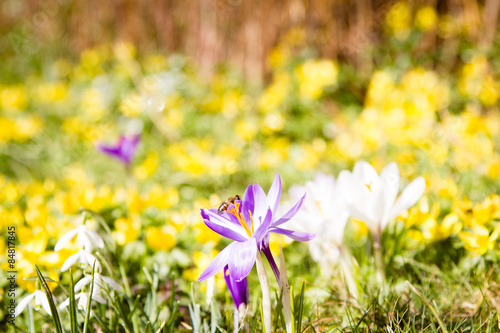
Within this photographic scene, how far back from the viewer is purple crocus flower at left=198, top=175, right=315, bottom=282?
0.69 metres

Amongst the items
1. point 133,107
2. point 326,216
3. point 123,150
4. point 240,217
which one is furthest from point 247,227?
point 133,107

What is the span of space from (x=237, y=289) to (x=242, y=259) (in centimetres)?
21

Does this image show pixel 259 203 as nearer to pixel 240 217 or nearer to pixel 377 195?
pixel 240 217

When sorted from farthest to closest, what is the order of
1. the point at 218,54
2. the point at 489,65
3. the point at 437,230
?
1. the point at 218,54
2. the point at 489,65
3. the point at 437,230

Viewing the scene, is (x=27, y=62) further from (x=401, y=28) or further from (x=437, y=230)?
(x=437, y=230)

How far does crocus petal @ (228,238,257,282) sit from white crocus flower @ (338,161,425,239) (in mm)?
327

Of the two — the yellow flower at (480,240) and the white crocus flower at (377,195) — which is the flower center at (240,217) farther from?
the yellow flower at (480,240)

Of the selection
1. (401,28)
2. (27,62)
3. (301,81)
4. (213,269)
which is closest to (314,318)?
(213,269)

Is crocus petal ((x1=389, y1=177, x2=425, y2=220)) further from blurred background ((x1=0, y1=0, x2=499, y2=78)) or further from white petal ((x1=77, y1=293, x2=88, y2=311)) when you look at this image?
blurred background ((x1=0, y1=0, x2=499, y2=78))

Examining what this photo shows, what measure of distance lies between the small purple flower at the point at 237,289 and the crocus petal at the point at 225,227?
142 millimetres

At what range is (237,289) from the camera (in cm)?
87

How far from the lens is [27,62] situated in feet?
19.1

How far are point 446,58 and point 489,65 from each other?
0.44 metres

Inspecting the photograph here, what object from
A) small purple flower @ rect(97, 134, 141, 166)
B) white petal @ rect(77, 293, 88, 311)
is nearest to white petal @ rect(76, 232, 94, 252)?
white petal @ rect(77, 293, 88, 311)
